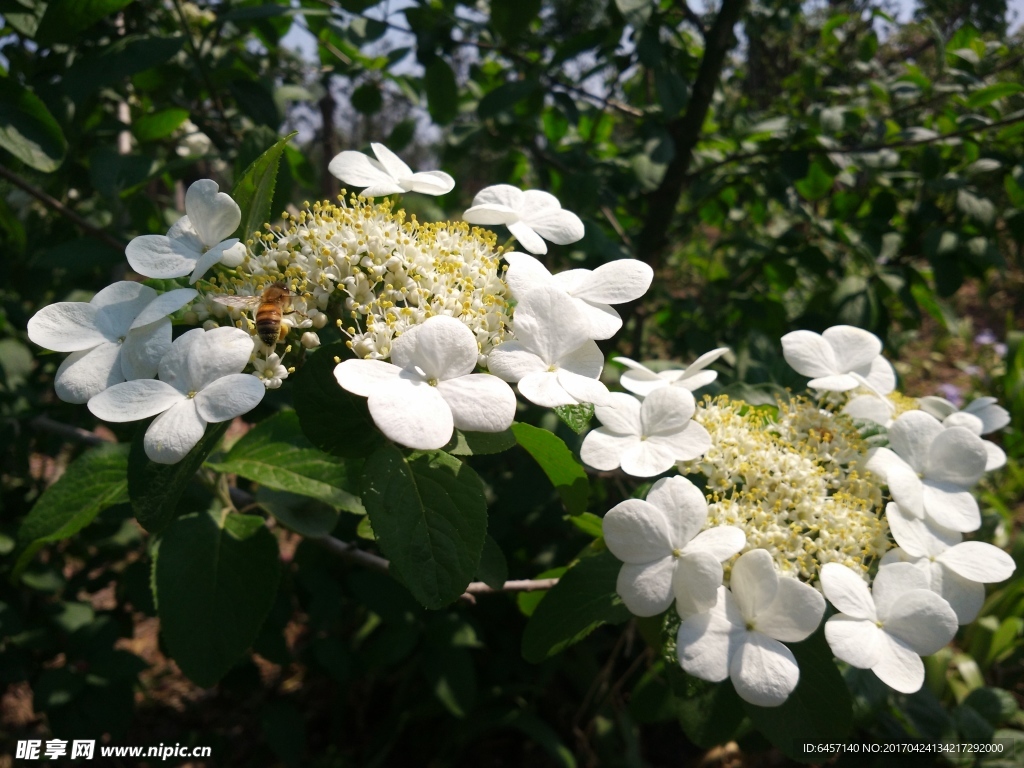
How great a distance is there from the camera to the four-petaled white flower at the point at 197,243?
0.87 meters

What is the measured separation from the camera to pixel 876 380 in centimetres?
125

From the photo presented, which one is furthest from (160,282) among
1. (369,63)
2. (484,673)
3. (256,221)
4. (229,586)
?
(484,673)

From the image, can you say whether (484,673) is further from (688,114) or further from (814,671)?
(688,114)

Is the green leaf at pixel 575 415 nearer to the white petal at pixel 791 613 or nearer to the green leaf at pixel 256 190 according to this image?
the white petal at pixel 791 613

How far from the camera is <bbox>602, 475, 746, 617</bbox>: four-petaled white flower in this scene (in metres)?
0.87

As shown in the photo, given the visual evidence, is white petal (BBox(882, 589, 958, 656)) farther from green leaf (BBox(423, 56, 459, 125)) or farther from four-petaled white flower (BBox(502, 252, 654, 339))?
green leaf (BBox(423, 56, 459, 125))

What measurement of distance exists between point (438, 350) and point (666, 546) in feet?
1.34

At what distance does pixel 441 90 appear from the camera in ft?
6.45

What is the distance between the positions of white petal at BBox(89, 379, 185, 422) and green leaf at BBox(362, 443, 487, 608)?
0.80 feet

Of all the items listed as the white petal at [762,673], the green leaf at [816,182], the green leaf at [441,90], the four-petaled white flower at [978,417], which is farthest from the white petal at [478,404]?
the green leaf at [816,182]

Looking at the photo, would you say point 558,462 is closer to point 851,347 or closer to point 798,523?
point 798,523

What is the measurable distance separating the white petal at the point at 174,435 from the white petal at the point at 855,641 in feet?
2.74

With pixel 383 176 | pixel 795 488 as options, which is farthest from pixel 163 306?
pixel 795 488

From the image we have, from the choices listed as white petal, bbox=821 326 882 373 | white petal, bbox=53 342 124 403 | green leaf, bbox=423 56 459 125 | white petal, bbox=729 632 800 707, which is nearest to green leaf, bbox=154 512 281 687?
white petal, bbox=53 342 124 403
